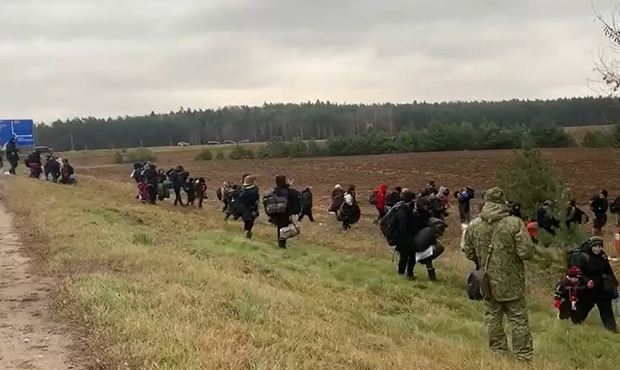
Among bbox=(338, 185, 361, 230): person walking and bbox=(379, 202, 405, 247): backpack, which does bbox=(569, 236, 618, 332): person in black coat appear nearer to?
bbox=(379, 202, 405, 247): backpack

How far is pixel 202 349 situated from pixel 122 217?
1402 centimetres

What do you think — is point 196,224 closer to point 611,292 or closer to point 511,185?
point 511,185

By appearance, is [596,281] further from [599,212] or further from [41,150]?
[41,150]

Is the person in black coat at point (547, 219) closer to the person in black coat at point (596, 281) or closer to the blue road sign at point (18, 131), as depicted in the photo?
the person in black coat at point (596, 281)

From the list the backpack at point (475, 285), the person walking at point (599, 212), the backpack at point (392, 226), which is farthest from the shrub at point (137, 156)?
the backpack at point (475, 285)

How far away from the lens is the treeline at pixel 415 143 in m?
71.2

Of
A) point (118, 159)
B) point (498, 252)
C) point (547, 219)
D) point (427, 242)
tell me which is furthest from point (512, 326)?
point (118, 159)

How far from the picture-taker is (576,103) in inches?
4692

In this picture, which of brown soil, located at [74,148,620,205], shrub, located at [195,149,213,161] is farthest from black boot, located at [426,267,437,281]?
shrub, located at [195,149,213,161]

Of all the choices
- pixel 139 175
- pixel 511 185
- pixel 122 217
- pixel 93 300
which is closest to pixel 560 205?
pixel 511 185

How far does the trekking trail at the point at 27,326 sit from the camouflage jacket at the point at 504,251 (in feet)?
14.2

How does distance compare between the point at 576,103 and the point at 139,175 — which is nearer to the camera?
the point at 139,175

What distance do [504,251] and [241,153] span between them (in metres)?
76.7

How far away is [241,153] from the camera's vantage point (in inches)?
3314
